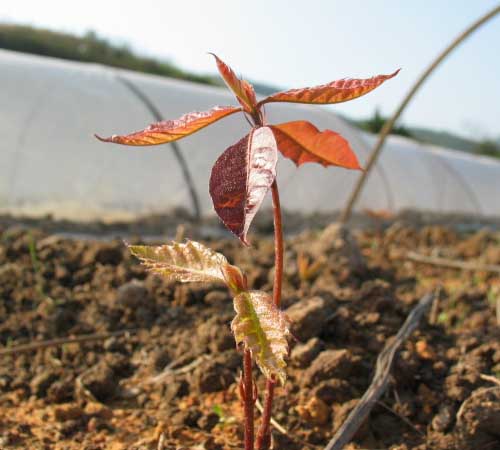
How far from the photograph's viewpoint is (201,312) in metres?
1.75

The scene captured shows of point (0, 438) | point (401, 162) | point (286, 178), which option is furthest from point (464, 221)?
point (0, 438)

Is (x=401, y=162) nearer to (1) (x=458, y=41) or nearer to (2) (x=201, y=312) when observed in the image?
(1) (x=458, y=41)

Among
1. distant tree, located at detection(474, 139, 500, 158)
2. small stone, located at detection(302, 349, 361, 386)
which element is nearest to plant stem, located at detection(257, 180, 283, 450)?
small stone, located at detection(302, 349, 361, 386)

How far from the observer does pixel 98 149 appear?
4484 mm

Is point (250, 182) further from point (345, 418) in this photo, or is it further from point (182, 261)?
Result: point (345, 418)

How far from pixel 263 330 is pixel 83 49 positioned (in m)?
17.5

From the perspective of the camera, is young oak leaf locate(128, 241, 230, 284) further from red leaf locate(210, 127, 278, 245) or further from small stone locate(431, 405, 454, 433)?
→ small stone locate(431, 405, 454, 433)

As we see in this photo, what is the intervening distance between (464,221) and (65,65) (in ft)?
15.2

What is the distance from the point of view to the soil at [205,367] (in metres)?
1.19

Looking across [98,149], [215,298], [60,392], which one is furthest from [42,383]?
[98,149]

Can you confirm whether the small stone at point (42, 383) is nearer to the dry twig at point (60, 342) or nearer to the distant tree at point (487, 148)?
the dry twig at point (60, 342)

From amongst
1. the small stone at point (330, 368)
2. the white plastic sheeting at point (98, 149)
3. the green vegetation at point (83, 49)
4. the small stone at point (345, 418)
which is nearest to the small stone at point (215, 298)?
the small stone at point (330, 368)

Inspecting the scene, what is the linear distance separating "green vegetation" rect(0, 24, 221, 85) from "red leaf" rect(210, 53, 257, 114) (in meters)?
15.9

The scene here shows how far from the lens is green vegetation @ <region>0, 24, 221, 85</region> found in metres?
15.3
